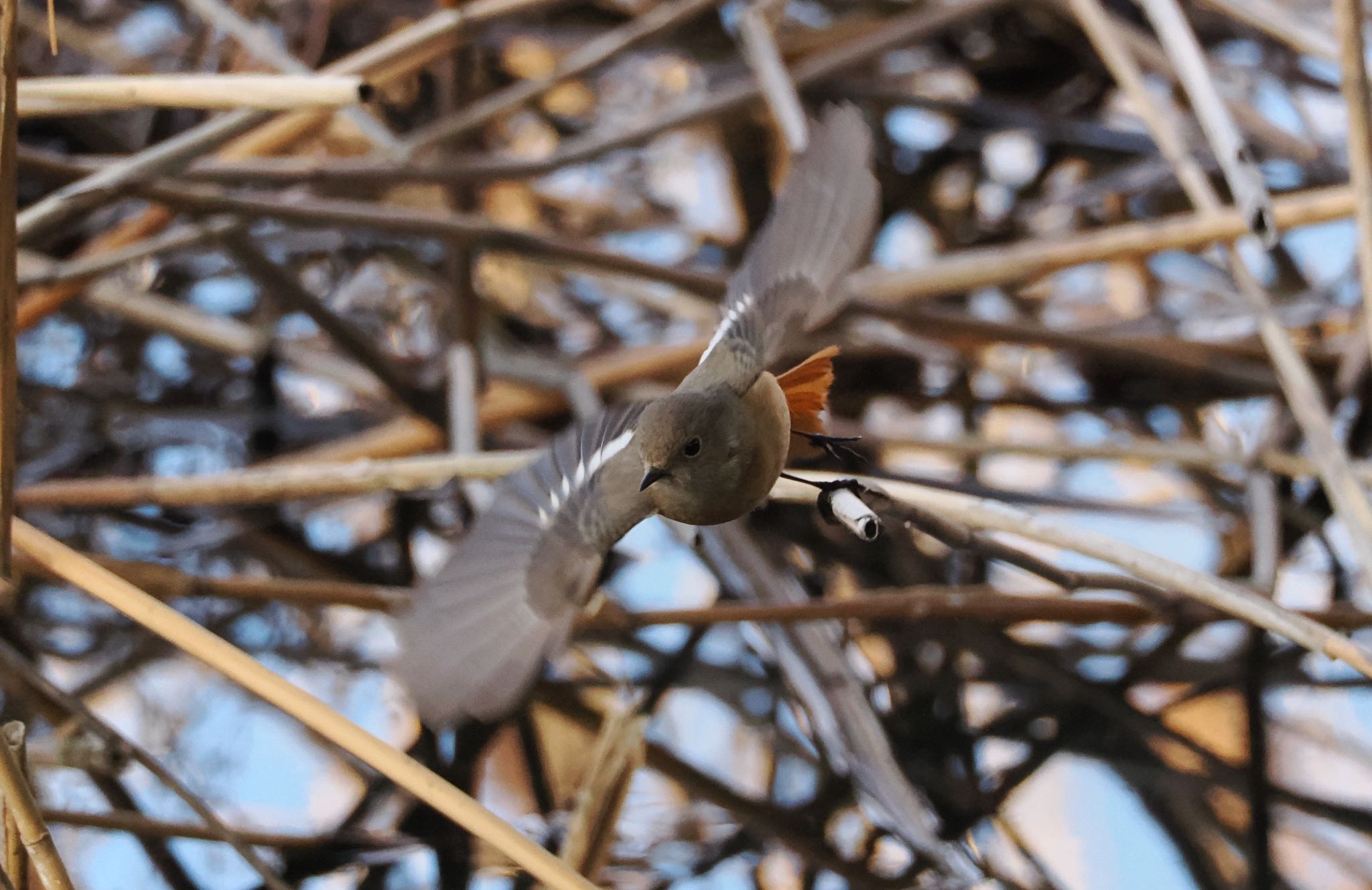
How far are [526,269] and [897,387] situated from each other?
52cm

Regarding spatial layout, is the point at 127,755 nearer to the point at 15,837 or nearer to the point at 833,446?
the point at 15,837

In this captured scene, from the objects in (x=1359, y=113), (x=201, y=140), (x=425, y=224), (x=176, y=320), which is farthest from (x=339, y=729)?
(x=176, y=320)

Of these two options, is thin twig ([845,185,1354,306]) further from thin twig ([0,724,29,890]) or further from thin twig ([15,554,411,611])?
thin twig ([0,724,29,890])

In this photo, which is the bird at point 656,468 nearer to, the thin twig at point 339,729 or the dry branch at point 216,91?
the thin twig at point 339,729

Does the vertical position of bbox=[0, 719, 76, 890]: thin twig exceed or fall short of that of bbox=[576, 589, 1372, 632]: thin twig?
it falls short

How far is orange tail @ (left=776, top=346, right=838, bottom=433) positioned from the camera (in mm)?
688

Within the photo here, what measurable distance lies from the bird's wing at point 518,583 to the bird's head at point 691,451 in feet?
0.11

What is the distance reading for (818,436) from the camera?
72 cm

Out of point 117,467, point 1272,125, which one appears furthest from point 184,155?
point 1272,125

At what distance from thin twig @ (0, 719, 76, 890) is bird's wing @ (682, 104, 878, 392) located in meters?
0.39

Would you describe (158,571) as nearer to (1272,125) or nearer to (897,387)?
(897,387)

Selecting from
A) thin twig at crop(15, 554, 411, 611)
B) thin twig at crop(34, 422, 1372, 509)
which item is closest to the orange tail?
thin twig at crop(34, 422, 1372, 509)

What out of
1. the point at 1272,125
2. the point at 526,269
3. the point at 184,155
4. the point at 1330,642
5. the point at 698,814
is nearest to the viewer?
the point at 1330,642

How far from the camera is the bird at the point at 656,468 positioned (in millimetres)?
571
